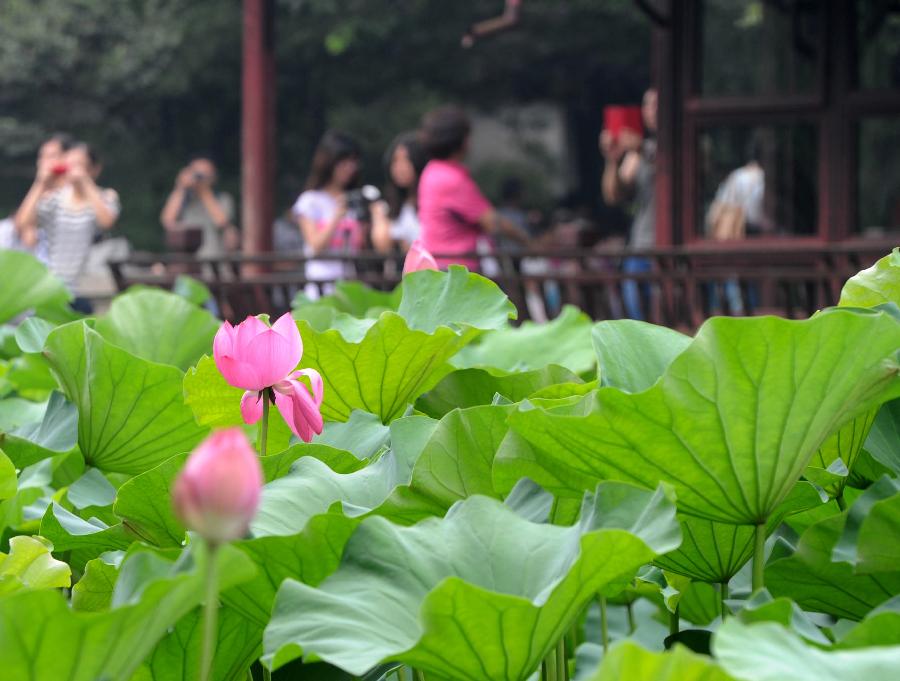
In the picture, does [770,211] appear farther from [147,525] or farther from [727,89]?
[147,525]

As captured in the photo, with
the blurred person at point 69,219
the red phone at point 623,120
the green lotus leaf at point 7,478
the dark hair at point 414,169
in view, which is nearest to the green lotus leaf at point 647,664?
the green lotus leaf at point 7,478

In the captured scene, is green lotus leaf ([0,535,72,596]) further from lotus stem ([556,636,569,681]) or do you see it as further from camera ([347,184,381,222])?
camera ([347,184,381,222])

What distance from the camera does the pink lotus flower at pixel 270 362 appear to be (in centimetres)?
104

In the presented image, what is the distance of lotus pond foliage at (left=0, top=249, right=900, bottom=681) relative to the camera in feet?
2.23

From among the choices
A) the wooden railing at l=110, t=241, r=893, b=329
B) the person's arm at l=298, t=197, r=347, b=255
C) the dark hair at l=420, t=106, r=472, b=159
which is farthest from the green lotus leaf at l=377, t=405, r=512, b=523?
the person's arm at l=298, t=197, r=347, b=255

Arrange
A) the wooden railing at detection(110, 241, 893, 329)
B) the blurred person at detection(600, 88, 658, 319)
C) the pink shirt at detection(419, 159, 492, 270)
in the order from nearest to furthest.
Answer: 1. the wooden railing at detection(110, 241, 893, 329)
2. the pink shirt at detection(419, 159, 492, 270)
3. the blurred person at detection(600, 88, 658, 319)

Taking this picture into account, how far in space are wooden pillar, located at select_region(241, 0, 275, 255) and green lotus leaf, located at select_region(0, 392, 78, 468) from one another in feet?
18.2

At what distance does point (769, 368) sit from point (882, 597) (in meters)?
0.17

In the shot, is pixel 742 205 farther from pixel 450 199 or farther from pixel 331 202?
pixel 331 202

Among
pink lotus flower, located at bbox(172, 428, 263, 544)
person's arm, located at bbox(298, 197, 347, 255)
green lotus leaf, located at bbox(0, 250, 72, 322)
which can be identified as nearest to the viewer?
pink lotus flower, located at bbox(172, 428, 263, 544)

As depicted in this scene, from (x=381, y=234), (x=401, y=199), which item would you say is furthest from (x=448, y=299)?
(x=401, y=199)

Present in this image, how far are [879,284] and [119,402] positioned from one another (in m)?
0.66

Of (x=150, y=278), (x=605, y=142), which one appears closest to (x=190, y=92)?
(x=605, y=142)

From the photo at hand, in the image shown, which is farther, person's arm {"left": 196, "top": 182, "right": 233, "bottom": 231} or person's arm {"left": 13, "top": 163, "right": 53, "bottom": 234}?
person's arm {"left": 196, "top": 182, "right": 233, "bottom": 231}
